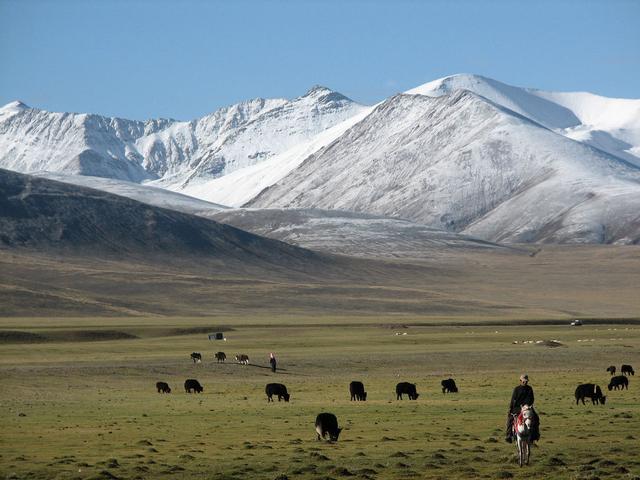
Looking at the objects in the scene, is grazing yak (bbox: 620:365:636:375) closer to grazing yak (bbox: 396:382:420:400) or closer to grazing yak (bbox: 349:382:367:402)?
grazing yak (bbox: 396:382:420:400)

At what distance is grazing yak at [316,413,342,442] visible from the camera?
33.2 m

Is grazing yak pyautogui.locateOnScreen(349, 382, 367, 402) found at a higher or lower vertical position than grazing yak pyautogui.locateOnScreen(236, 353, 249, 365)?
higher

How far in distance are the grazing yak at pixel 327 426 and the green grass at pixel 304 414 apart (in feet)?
1.20

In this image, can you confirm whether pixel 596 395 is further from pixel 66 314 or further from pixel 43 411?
pixel 66 314

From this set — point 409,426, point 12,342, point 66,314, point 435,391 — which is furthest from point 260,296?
point 409,426

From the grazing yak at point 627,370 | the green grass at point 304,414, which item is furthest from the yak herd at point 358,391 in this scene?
the grazing yak at point 627,370

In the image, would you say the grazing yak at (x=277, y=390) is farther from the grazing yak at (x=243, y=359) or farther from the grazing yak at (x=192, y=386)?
the grazing yak at (x=243, y=359)

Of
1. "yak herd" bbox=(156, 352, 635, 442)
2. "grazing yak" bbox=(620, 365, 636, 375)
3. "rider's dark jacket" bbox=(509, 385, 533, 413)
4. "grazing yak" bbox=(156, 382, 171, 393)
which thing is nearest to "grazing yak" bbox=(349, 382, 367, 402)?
"yak herd" bbox=(156, 352, 635, 442)

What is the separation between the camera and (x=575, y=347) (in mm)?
82000

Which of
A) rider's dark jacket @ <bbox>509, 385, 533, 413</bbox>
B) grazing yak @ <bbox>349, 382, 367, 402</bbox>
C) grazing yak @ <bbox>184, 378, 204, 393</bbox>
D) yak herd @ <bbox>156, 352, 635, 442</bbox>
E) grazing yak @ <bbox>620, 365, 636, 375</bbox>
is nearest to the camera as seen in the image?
rider's dark jacket @ <bbox>509, 385, 533, 413</bbox>

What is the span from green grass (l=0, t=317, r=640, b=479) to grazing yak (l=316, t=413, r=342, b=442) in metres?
0.37

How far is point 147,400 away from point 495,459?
2171 cm

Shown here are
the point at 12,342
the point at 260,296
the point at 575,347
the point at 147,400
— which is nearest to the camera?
the point at 147,400

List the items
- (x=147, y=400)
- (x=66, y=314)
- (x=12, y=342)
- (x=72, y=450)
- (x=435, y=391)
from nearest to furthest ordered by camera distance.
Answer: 1. (x=72, y=450)
2. (x=147, y=400)
3. (x=435, y=391)
4. (x=12, y=342)
5. (x=66, y=314)
